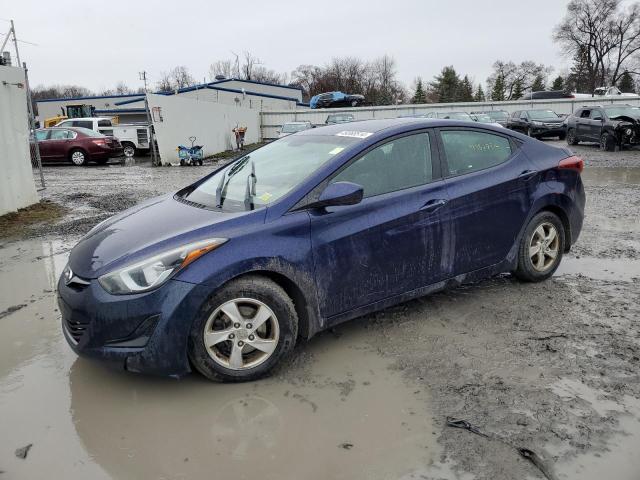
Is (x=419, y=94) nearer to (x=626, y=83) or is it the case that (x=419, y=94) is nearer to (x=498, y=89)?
(x=498, y=89)

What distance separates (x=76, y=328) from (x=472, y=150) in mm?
3248

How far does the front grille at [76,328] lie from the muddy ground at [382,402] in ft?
1.12

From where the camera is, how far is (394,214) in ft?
12.0

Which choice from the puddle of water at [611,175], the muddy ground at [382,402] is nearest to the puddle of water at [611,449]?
the muddy ground at [382,402]

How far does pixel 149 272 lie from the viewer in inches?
118

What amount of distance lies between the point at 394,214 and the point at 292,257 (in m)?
0.86

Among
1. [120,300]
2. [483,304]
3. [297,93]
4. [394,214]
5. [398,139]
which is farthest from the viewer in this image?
[297,93]

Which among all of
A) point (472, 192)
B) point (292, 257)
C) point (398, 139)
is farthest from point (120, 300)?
point (472, 192)

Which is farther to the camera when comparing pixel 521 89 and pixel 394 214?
pixel 521 89

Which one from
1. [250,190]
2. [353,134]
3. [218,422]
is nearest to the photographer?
[218,422]

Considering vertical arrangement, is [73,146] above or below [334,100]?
below

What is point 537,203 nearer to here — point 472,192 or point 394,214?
point 472,192

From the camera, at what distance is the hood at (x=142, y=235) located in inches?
122

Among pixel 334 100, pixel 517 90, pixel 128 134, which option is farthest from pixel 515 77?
pixel 128 134
